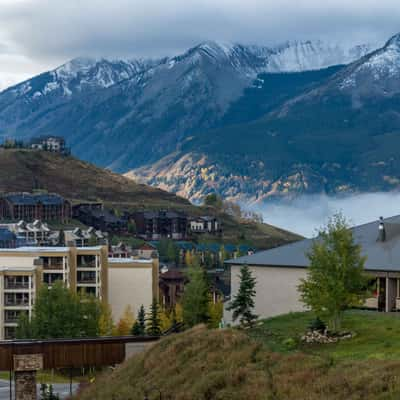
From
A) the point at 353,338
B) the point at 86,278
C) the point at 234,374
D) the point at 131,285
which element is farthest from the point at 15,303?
the point at 234,374

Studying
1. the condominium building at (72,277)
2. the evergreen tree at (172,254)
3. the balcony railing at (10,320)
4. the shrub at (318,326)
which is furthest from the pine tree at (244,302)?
the evergreen tree at (172,254)

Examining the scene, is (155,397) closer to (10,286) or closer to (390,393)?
(390,393)

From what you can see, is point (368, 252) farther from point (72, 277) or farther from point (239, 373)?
point (72, 277)

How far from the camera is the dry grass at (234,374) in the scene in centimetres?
3009

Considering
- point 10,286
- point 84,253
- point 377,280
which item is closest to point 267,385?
point 377,280

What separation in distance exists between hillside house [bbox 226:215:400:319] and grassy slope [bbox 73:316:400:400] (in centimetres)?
580

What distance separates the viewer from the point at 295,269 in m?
51.6

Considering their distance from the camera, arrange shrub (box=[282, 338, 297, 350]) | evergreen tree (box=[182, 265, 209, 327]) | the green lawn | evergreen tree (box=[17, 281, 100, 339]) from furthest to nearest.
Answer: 1. evergreen tree (box=[17, 281, 100, 339])
2. evergreen tree (box=[182, 265, 209, 327])
3. shrub (box=[282, 338, 297, 350])
4. the green lawn

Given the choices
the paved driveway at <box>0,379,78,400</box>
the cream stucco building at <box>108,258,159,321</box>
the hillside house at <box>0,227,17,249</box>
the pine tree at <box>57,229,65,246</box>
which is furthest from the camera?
the pine tree at <box>57,229,65,246</box>

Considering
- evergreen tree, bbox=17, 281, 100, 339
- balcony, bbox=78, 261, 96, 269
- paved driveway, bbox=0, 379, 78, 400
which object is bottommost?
paved driveway, bbox=0, 379, 78, 400

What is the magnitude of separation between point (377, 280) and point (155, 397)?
16567 mm

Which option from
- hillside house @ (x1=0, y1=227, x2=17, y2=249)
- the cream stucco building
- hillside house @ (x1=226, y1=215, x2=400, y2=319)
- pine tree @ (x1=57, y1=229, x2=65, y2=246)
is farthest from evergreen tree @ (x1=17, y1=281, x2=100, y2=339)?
pine tree @ (x1=57, y1=229, x2=65, y2=246)

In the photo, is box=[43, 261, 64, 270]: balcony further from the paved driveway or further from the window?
the paved driveway

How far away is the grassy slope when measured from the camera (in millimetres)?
30156
